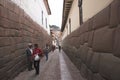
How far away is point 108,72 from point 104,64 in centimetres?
37

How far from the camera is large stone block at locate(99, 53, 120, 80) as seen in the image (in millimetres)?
3793

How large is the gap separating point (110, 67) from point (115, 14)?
103 centimetres

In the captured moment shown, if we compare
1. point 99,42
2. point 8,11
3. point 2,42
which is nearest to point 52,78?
point 2,42

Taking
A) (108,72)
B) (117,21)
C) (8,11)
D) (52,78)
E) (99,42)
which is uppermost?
(8,11)

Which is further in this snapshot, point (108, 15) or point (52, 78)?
point (52, 78)

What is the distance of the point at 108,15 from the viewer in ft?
14.9

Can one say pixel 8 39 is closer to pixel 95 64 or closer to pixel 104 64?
pixel 95 64

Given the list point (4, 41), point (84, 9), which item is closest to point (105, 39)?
point (4, 41)

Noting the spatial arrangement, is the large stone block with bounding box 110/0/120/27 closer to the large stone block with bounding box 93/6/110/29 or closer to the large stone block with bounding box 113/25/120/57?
the large stone block with bounding box 113/25/120/57

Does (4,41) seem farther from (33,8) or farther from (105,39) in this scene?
(33,8)

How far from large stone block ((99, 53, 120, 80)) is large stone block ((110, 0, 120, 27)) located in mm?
634

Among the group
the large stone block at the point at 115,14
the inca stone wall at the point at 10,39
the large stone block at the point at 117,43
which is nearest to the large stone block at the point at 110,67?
the large stone block at the point at 117,43

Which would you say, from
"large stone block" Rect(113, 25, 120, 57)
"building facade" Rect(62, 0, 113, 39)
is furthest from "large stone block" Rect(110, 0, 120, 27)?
"building facade" Rect(62, 0, 113, 39)

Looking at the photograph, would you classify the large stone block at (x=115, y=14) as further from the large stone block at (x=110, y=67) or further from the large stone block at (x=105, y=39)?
the large stone block at (x=110, y=67)
